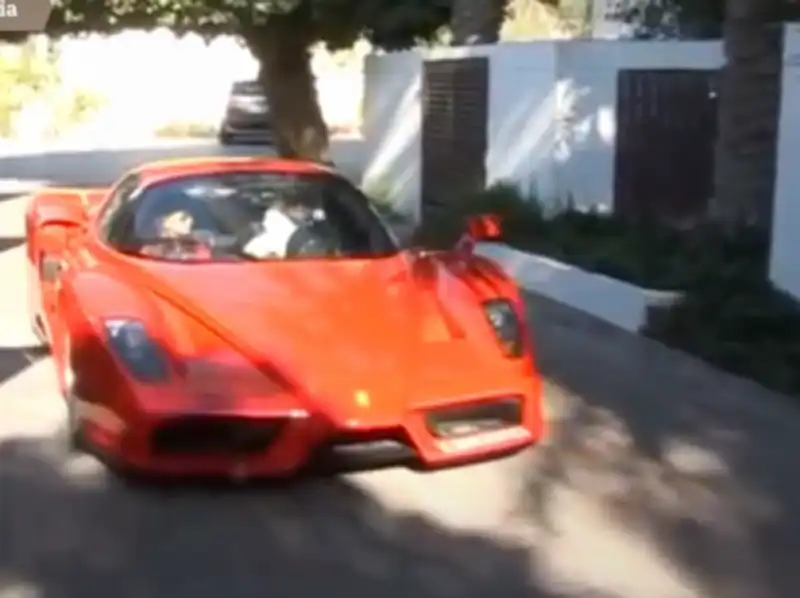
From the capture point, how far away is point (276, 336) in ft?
24.8

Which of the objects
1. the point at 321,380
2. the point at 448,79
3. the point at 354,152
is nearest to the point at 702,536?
the point at 321,380

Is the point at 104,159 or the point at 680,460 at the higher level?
the point at 680,460

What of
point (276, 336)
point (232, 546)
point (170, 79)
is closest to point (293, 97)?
point (276, 336)

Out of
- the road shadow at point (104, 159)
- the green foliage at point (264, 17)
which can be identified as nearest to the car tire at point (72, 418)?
the green foliage at point (264, 17)

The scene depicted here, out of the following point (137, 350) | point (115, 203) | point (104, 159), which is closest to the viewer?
point (137, 350)

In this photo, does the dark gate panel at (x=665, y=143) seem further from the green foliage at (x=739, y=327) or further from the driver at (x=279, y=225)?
the driver at (x=279, y=225)

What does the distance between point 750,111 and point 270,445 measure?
6.61m

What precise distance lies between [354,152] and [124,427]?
28.7m

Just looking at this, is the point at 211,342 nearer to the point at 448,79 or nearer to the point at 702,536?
the point at 702,536

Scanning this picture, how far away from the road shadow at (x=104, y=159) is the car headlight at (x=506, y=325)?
1900 centimetres

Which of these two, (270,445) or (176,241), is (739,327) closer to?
(176,241)

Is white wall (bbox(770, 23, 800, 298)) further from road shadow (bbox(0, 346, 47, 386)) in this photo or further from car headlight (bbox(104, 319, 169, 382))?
car headlight (bbox(104, 319, 169, 382))

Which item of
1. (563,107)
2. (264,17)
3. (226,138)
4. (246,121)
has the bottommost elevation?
(226,138)

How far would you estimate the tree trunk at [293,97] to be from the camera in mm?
26531
